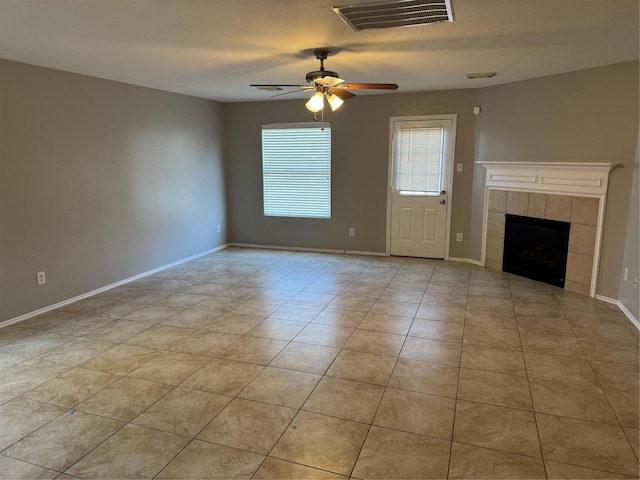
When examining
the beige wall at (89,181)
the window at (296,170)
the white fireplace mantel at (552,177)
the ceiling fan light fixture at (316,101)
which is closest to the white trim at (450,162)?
the white fireplace mantel at (552,177)

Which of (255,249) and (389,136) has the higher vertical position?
(389,136)

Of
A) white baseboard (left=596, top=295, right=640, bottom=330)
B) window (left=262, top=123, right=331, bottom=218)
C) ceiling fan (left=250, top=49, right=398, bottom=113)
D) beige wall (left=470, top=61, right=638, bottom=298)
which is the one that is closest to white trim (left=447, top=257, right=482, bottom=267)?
beige wall (left=470, top=61, right=638, bottom=298)

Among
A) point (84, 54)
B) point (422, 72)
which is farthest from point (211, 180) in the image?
point (422, 72)

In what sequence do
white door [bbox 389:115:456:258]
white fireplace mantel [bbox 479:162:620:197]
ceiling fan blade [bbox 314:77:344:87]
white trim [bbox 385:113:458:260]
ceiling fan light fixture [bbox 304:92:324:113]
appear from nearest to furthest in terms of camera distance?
Result: ceiling fan blade [bbox 314:77:344:87] < ceiling fan light fixture [bbox 304:92:324:113] < white fireplace mantel [bbox 479:162:620:197] < white trim [bbox 385:113:458:260] < white door [bbox 389:115:456:258]

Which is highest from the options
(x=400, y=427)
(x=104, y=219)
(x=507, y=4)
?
(x=507, y=4)

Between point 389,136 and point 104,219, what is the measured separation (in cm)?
389

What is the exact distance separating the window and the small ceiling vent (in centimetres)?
361

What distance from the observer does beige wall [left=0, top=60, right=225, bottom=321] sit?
3.78m

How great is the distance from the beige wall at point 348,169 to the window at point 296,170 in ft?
0.35

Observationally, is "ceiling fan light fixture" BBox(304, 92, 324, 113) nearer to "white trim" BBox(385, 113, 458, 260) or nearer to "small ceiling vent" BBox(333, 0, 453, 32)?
"small ceiling vent" BBox(333, 0, 453, 32)

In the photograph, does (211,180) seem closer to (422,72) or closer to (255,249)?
(255,249)

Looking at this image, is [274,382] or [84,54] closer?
[274,382]

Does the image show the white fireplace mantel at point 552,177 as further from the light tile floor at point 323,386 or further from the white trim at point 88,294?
the white trim at point 88,294

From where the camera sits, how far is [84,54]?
353cm
